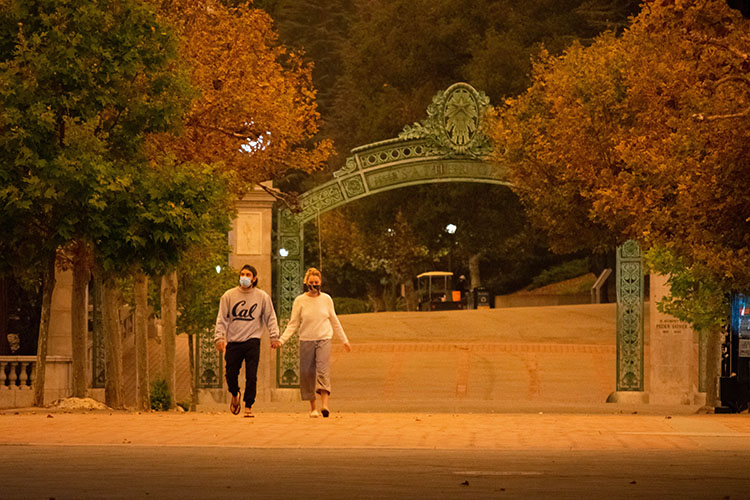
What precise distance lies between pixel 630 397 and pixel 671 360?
1156mm

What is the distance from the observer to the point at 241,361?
1853cm

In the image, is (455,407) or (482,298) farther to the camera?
(482,298)

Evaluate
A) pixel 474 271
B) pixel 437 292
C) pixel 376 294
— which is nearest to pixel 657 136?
pixel 437 292

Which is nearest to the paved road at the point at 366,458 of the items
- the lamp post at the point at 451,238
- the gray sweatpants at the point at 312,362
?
the gray sweatpants at the point at 312,362

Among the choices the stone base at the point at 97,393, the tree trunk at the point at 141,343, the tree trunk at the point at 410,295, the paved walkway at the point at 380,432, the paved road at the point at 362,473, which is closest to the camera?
the paved road at the point at 362,473

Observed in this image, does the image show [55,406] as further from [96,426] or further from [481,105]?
[481,105]

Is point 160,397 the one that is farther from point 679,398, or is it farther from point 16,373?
point 679,398

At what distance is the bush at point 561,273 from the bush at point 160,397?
3910 cm

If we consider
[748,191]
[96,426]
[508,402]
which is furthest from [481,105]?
[96,426]

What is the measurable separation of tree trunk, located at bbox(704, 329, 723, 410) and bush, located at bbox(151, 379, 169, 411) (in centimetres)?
991

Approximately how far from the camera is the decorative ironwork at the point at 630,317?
3378 centimetres

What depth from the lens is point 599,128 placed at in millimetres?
32125

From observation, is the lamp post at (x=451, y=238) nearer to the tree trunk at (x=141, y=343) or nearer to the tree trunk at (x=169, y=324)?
the tree trunk at (x=169, y=324)

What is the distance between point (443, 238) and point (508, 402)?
32.2 m
